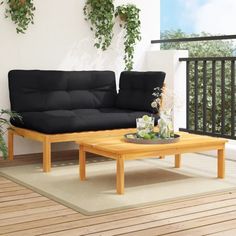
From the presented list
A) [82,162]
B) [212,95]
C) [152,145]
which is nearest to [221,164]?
[152,145]

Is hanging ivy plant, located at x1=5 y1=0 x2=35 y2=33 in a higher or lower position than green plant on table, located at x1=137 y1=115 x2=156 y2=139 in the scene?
higher

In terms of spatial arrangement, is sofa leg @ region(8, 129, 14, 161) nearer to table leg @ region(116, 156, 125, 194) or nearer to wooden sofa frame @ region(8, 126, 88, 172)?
wooden sofa frame @ region(8, 126, 88, 172)

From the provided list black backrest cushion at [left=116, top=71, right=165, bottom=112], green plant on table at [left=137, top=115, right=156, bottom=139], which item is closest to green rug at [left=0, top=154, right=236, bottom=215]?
green plant on table at [left=137, top=115, right=156, bottom=139]

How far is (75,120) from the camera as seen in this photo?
5.07 metres

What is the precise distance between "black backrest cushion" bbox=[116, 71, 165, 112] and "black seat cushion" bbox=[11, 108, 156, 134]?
19cm

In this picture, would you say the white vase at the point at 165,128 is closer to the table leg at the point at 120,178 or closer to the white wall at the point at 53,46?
the table leg at the point at 120,178

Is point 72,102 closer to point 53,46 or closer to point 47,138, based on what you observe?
point 53,46

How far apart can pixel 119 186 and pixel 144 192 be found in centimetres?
20

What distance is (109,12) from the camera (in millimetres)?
6262

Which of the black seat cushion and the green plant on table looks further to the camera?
the black seat cushion

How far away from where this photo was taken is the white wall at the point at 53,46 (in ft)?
18.7

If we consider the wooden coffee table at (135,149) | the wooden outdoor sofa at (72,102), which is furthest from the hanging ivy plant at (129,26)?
the wooden coffee table at (135,149)

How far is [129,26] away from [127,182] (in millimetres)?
2526

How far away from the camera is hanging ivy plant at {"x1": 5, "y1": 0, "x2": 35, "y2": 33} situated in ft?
18.5
